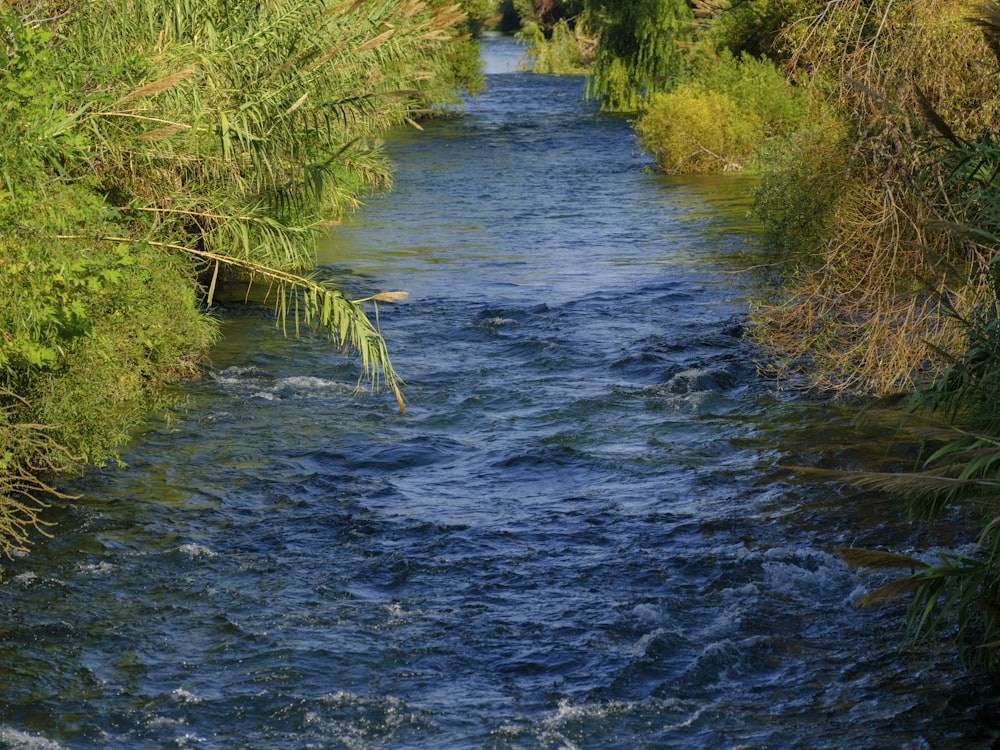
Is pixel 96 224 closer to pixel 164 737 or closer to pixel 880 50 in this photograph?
pixel 164 737

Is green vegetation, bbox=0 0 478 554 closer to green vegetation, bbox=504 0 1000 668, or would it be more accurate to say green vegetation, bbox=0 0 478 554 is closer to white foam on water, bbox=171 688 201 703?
white foam on water, bbox=171 688 201 703

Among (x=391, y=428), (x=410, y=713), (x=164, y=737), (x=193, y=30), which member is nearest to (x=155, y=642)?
(x=164, y=737)

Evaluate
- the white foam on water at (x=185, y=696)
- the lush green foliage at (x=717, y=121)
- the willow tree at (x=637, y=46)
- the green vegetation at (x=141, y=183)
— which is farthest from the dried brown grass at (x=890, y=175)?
the willow tree at (x=637, y=46)

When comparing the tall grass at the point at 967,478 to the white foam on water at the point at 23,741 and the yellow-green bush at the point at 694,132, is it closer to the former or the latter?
the white foam on water at the point at 23,741

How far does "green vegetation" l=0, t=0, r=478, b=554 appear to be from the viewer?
956 centimetres

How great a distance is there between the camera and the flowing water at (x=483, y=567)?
8.16 m

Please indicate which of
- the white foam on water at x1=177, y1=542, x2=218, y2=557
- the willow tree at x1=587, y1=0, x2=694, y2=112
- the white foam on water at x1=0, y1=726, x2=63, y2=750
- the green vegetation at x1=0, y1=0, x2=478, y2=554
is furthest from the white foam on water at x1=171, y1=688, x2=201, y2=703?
the willow tree at x1=587, y1=0, x2=694, y2=112

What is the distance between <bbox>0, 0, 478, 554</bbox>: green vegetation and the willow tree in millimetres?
26466

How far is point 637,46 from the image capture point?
44.8 metres

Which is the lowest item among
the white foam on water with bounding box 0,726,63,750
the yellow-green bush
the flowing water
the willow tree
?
the white foam on water with bounding box 0,726,63,750

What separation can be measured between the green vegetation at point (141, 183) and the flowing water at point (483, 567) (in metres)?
0.96

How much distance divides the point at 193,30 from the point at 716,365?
25.1ft

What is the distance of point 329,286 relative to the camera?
12.3m

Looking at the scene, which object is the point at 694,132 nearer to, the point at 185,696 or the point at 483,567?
the point at 483,567
